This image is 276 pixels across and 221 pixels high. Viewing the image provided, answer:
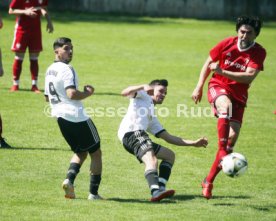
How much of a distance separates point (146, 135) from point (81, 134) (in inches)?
34.5

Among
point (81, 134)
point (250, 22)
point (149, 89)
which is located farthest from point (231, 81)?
point (81, 134)

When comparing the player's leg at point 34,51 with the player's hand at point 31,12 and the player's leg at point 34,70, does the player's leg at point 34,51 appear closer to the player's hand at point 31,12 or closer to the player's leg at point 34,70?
the player's leg at point 34,70

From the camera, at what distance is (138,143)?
945 centimetres

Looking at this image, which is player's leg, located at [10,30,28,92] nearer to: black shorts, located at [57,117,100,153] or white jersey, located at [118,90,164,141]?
white jersey, located at [118,90,164,141]

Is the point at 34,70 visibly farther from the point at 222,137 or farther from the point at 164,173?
the point at 222,137

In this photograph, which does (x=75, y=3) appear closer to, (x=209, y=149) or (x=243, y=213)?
(x=209, y=149)

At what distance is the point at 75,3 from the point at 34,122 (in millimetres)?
19745

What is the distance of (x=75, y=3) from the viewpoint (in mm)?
33594

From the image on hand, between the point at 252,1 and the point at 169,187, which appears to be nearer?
the point at 169,187

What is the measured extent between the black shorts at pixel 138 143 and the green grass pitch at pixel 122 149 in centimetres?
62

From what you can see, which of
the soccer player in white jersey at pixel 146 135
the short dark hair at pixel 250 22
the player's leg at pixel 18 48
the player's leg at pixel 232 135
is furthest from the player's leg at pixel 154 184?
A: the player's leg at pixel 18 48

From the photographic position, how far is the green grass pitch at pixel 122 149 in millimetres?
9000

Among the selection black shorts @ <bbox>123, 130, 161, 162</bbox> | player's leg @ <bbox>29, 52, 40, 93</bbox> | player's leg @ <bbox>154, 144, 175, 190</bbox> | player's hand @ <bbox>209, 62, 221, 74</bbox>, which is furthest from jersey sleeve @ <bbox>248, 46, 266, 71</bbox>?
player's leg @ <bbox>29, 52, 40, 93</bbox>

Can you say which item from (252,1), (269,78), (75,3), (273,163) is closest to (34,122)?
(273,163)
